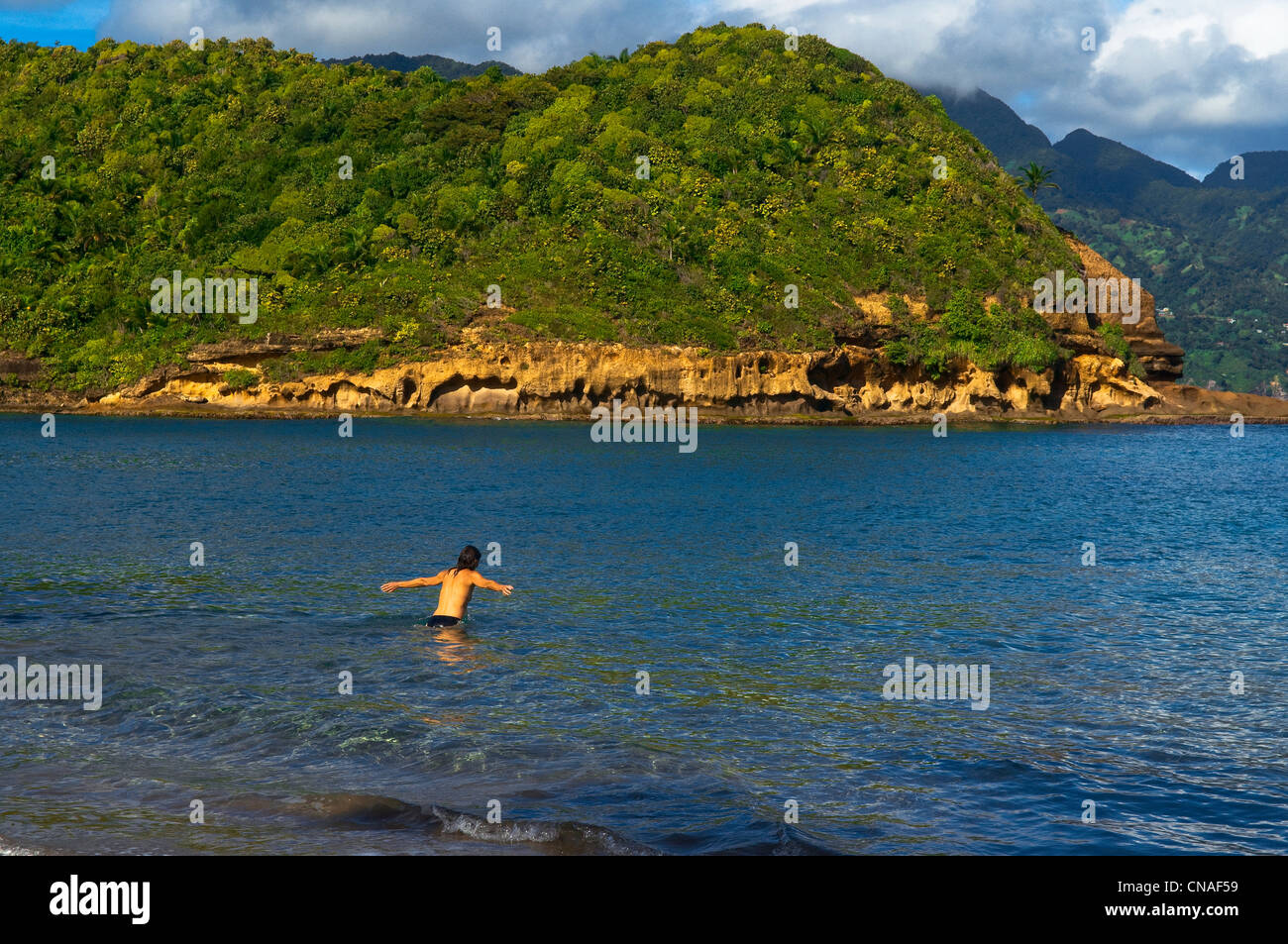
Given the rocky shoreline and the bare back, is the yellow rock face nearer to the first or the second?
the rocky shoreline

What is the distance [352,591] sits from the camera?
70.1 feet

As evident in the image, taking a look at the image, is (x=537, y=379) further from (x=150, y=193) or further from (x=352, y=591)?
(x=352, y=591)

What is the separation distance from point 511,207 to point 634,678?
3714 inches

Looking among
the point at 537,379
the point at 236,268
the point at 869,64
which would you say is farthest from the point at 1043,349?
the point at 236,268

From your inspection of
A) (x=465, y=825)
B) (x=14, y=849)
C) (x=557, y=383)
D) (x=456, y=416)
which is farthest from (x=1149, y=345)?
(x=14, y=849)

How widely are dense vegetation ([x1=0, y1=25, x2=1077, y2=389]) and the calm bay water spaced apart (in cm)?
5849

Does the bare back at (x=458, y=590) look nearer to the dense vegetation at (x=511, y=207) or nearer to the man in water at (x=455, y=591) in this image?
the man in water at (x=455, y=591)

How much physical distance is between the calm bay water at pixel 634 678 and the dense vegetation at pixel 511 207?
58.5 meters

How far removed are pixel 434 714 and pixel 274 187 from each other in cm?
11206

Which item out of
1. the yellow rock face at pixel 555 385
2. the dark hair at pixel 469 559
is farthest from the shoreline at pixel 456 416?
the dark hair at pixel 469 559

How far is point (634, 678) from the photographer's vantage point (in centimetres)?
1511

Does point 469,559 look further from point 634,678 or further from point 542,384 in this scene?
point 542,384

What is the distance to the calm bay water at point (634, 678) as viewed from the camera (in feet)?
31.8

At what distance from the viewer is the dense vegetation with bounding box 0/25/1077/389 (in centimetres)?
9444
